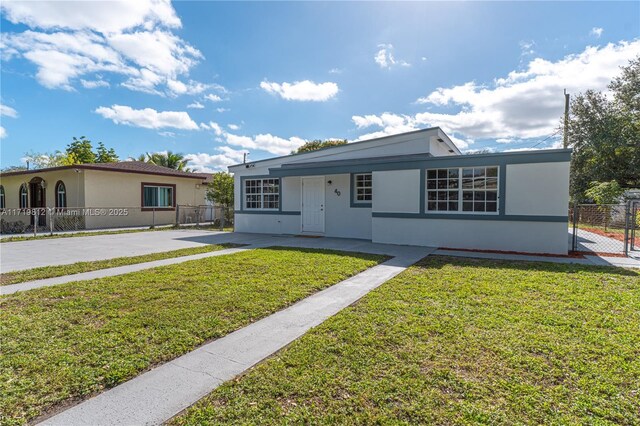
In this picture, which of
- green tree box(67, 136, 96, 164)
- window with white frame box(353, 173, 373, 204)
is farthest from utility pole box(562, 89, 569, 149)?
green tree box(67, 136, 96, 164)

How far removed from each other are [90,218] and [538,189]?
2001 centimetres

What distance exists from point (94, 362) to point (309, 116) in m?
20.3

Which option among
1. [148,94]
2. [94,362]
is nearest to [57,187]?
[148,94]

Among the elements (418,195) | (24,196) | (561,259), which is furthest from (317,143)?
(561,259)

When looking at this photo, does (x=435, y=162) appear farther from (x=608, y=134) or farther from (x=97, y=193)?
A: (x=97, y=193)

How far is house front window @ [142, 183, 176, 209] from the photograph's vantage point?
2006 cm

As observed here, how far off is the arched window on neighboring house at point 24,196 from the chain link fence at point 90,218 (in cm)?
113

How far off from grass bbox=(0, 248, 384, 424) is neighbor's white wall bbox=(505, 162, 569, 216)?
519cm

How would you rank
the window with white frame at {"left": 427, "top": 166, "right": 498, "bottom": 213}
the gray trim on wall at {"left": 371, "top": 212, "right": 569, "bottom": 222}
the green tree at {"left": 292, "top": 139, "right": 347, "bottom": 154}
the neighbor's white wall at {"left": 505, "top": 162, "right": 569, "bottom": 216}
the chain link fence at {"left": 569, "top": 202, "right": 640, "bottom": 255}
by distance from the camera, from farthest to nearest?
the green tree at {"left": 292, "top": 139, "right": 347, "bottom": 154} < the window with white frame at {"left": 427, "top": 166, "right": 498, "bottom": 213} < the chain link fence at {"left": 569, "top": 202, "right": 640, "bottom": 255} < the gray trim on wall at {"left": 371, "top": 212, "right": 569, "bottom": 222} < the neighbor's white wall at {"left": 505, "top": 162, "right": 569, "bottom": 216}

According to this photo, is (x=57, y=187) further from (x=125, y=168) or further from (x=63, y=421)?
(x=63, y=421)

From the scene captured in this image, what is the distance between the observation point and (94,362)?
298 centimetres

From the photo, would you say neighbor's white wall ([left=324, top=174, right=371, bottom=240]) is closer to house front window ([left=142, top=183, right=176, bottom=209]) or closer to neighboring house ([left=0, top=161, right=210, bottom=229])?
neighboring house ([left=0, top=161, right=210, bottom=229])

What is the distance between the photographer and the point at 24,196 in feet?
66.4

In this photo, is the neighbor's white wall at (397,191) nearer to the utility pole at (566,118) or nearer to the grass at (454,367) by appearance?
the grass at (454,367)
